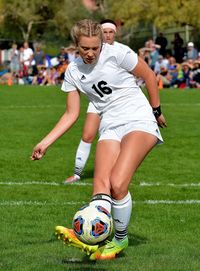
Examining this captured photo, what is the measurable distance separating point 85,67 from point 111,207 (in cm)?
126

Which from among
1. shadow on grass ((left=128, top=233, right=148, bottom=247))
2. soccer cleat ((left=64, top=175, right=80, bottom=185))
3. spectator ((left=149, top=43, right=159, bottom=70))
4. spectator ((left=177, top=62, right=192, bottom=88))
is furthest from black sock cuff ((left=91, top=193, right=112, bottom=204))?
spectator ((left=149, top=43, right=159, bottom=70))

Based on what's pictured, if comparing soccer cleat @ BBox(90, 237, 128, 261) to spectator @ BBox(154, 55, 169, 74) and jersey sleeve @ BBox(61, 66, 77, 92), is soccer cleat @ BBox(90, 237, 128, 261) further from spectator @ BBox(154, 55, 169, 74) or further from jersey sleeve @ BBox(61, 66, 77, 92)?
spectator @ BBox(154, 55, 169, 74)

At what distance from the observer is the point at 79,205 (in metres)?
10.0

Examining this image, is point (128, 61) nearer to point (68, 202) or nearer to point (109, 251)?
point (109, 251)

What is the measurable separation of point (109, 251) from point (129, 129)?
3.54 feet

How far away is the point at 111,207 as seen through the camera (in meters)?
7.31

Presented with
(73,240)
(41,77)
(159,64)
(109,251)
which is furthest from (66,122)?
(41,77)

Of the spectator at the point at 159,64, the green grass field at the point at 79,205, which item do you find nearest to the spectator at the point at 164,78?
the spectator at the point at 159,64

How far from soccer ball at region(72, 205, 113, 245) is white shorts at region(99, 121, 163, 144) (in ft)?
3.10

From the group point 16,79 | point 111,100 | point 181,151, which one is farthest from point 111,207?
point 16,79

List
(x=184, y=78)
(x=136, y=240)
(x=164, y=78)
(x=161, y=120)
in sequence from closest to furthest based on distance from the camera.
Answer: (x=161, y=120)
(x=136, y=240)
(x=184, y=78)
(x=164, y=78)

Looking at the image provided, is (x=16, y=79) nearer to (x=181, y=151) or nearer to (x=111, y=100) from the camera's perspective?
(x=181, y=151)

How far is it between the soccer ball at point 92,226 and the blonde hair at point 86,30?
58.4 inches

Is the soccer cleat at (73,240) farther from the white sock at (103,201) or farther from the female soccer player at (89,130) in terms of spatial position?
the female soccer player at (89,130)
